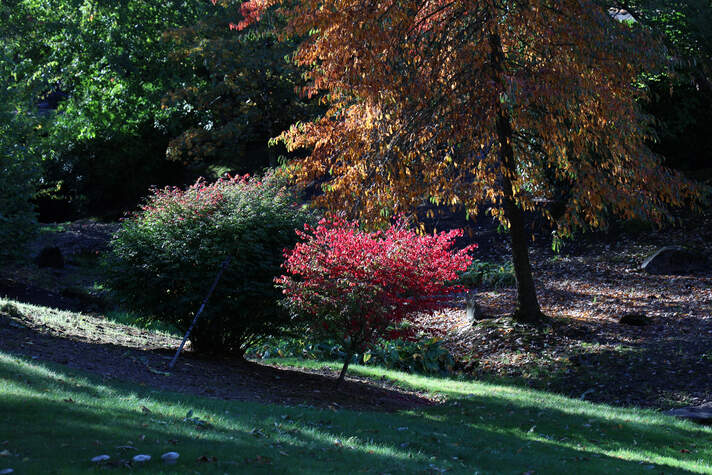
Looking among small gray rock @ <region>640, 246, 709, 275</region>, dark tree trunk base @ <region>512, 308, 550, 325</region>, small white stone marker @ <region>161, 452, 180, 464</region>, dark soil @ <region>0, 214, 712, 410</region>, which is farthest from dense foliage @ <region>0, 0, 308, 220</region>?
small white stone marker @ <region>161, 452, 180, 464</region>

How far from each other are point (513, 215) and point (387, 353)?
335cm

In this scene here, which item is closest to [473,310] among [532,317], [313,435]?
[532,317]

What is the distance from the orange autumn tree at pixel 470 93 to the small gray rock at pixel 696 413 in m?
2.92

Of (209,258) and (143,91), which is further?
(143,91)

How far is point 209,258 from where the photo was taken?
892cm

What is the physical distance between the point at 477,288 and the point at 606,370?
5.13m

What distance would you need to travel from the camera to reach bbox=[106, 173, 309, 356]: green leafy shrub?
8.95 metres

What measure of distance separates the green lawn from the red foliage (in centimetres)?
122

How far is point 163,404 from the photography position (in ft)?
20.4

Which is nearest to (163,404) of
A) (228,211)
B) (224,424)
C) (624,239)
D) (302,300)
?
(224,424)

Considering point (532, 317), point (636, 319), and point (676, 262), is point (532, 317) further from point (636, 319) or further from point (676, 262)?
point (676, 262)

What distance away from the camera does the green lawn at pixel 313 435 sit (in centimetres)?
461

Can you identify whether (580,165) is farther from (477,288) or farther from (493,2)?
(477,288)

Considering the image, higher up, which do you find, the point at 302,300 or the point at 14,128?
the point at 14,128
